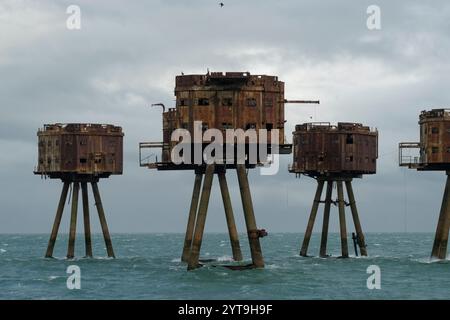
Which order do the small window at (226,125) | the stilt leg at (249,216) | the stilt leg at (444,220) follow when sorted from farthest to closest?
the stilt leg at (444,220), the small window at (226,125), the stilt leg at (249,216)

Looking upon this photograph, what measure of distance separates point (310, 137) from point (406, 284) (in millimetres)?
21905

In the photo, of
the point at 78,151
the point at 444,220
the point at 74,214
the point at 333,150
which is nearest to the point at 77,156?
the point at 78,151

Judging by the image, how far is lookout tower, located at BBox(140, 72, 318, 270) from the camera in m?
59.6

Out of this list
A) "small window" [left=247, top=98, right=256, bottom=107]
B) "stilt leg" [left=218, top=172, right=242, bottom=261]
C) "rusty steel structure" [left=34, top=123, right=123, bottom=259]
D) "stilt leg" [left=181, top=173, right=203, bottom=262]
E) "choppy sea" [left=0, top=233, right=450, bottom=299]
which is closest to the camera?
"choppy sea" [left=0, top=233, right=450, bottom=299]

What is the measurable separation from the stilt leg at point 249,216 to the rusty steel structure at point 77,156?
67.7ft

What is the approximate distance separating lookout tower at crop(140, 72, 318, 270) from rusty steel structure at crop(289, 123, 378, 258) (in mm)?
18819

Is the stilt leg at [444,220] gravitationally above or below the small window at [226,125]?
below

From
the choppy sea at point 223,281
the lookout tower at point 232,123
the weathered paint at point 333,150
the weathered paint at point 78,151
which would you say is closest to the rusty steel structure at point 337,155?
the weathered paint at point 333,150

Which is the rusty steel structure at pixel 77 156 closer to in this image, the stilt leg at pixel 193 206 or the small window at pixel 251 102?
the stilt leg at pixel 193 206

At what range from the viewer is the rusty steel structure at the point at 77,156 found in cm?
7762

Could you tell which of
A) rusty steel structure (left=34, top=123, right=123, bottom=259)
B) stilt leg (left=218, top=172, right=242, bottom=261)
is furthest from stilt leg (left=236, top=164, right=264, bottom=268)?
rusty steel structure (left=34, top=123, right=123, bottom=259)

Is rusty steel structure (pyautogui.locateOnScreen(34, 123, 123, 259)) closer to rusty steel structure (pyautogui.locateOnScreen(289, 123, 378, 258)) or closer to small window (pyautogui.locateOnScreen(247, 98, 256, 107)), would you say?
rusty steel structure (pyautogui.locateOnScreen(289, 123, 378, 258))
